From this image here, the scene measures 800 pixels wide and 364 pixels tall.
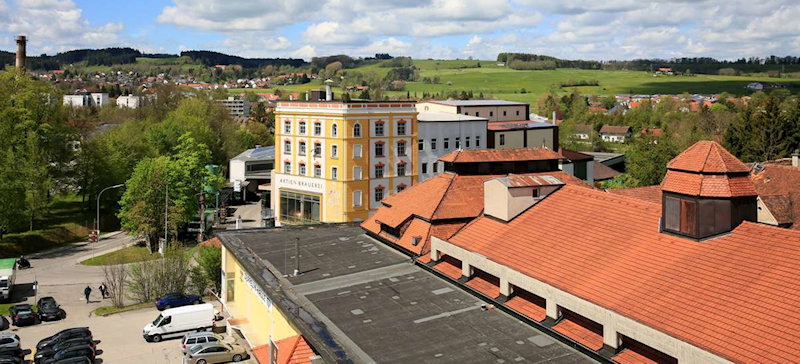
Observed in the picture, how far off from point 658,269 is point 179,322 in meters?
29.7

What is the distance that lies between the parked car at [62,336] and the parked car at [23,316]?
224 inches

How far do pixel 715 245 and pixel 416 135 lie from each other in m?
46.0

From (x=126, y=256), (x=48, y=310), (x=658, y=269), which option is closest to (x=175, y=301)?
(x=48, y=310)

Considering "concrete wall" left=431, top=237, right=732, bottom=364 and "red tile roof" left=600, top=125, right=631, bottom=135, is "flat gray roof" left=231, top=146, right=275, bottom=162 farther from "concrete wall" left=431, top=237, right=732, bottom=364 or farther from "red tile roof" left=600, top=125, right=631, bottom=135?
"red tile roof" left=600, top=125, right=631, bottom=135

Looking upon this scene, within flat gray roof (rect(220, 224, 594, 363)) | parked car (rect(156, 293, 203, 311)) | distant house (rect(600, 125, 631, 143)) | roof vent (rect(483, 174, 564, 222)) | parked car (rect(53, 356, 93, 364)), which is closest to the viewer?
flat gray roof (rect(220, 224, 594, 363))

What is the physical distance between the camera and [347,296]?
28.0 metres

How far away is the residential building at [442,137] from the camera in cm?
6788

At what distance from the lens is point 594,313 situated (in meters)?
20.9

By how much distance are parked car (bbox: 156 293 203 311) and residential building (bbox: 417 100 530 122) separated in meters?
39.4

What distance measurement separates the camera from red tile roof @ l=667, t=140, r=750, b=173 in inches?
874

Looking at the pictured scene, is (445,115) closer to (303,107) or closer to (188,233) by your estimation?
(303,107)

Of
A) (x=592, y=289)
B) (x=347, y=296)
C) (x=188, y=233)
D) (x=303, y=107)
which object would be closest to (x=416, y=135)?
(x=303, y=107)

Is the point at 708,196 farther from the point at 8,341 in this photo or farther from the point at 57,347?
the point at 8,341

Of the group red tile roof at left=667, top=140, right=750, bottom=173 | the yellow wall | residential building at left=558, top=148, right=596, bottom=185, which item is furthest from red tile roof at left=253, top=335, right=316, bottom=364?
residential building at left=558, top=148, right=596, bottom=185
